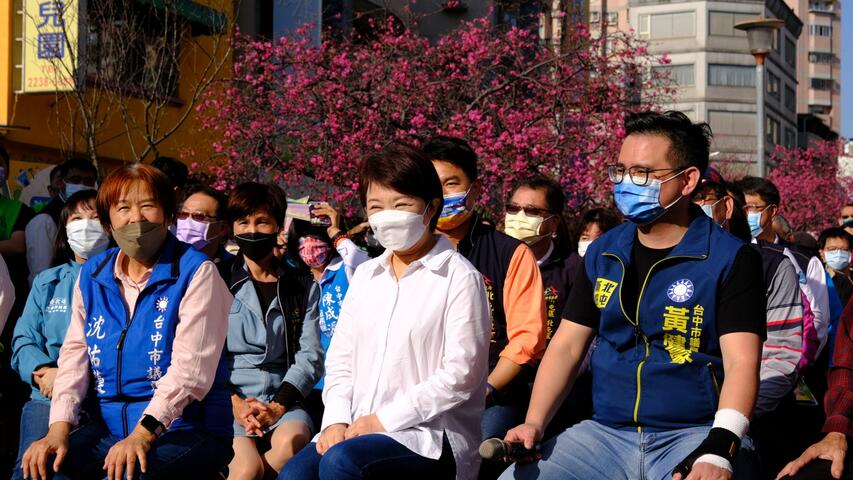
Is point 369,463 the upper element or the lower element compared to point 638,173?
lower

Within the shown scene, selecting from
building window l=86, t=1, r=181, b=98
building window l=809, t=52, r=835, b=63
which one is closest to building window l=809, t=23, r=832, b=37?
building window l=809, t=52, r=835, b=63

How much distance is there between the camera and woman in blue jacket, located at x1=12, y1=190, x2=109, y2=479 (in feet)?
19.6

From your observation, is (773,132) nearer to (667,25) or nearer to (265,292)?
(667,25)

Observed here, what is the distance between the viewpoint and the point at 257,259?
21.4 feet

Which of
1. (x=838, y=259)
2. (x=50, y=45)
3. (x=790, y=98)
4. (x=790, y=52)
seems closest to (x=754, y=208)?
(x=838, y=259)

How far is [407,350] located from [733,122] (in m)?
74.8

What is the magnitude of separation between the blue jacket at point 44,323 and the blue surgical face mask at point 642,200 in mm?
3332

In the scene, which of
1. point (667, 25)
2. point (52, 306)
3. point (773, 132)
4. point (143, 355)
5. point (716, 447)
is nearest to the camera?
point (716, 447)

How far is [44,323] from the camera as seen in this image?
6.21 meters

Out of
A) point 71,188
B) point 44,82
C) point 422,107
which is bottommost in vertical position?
point 71,188

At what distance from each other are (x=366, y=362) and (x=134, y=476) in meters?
1.10

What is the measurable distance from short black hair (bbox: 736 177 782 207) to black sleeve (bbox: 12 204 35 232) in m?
5.36

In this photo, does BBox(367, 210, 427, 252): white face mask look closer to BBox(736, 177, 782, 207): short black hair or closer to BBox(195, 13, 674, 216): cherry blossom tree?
BBox(736, 177, 782, 207): short black hair

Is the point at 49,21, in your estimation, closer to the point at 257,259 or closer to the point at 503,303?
the point at 257,259
